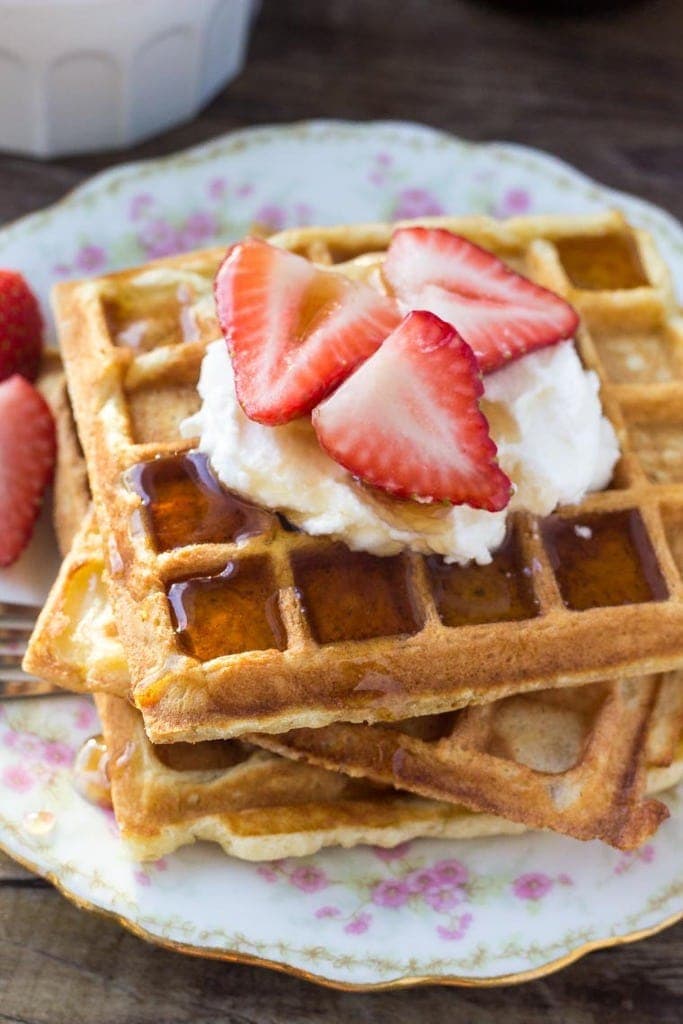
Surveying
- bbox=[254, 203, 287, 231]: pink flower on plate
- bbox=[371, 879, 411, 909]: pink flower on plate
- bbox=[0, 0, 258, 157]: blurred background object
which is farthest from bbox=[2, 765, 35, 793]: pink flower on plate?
bbox=[0, 0, 258, 157]: blurred background object

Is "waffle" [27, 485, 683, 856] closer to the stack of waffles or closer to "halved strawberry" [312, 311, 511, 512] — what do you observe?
the stack of waffles

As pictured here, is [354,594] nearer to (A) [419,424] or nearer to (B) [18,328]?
(A) [419,424]

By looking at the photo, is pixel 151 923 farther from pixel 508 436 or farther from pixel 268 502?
pixel 508 436

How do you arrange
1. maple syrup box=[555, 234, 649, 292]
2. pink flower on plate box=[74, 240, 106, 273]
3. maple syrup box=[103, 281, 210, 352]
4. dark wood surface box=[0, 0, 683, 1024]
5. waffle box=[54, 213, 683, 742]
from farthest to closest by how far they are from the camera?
dark wood surface box=[0, 0, 683, 1024], pink flower on plate box=[74, 240, 106, 273], maple syrup box=[555, 234, 649, 292], maple syrup box=[103, 281, 210, 352], waffle box=[54, 213, 683, 742]

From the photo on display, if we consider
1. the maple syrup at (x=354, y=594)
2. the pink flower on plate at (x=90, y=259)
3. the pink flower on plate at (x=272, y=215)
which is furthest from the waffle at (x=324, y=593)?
the pink flower on plate at (x=272, y=215)

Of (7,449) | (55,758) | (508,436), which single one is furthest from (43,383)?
(508,436)

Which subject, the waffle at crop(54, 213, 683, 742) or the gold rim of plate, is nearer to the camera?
the waffle at crop(54, 213, 683, 742)
